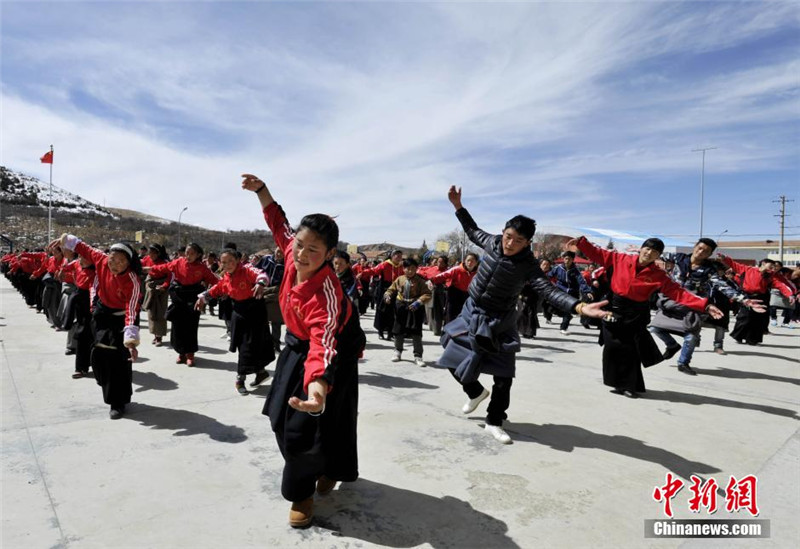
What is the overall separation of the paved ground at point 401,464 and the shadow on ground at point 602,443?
0.07 feet

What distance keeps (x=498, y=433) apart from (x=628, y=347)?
2604 millimetres

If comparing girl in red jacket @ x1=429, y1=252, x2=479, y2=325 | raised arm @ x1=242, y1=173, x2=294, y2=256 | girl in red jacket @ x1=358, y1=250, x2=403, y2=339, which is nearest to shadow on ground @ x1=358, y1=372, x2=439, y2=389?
girl in red jacket @ x1=429, y1=252, x2=479, y2=325

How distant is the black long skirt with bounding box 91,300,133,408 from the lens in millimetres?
4457

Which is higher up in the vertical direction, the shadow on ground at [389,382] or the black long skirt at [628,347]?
the black long skirt at [628,347]

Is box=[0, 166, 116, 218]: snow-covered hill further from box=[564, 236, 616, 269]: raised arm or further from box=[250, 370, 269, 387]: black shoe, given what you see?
box=[564, 236, 616, 269]: raised arm

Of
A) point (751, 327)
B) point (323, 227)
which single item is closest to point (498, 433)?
point (323, 227)

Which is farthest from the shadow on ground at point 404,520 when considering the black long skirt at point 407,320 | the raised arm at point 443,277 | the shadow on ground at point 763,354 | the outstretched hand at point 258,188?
the shadow on ground at point 763,354

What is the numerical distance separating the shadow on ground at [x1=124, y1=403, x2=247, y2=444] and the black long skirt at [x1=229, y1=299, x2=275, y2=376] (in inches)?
43.1

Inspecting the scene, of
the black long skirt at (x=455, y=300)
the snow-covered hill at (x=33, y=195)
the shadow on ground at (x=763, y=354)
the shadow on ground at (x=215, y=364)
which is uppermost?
the snow-covered hill at (x=33, y=195)

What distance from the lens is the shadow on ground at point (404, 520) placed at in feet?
8.34

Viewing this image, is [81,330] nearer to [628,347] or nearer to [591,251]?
[591,251]

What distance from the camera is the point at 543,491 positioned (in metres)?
3.12

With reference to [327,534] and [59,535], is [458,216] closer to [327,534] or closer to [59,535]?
[327,534]

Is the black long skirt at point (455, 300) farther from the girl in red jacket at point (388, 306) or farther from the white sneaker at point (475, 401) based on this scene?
the white sneaker at point (475, 401)
